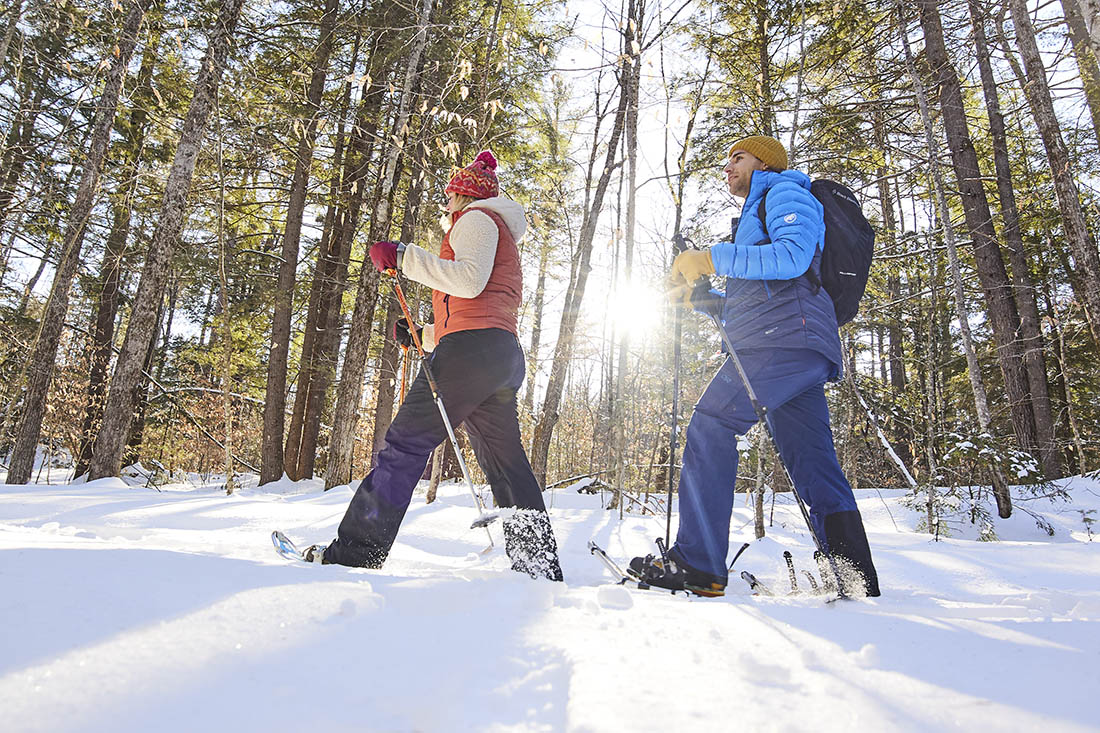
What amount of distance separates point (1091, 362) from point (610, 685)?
54.8ft

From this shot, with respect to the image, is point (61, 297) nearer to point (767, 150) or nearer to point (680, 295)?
point (680, 295)

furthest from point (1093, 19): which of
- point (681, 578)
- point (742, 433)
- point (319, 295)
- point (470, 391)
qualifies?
point (319, 295)

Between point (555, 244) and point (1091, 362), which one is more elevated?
point (555, 244)

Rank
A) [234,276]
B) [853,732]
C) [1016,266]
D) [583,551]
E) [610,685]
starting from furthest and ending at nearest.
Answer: [234,276] → [1016,266] → [583,551] → [610,685] → [853,732]

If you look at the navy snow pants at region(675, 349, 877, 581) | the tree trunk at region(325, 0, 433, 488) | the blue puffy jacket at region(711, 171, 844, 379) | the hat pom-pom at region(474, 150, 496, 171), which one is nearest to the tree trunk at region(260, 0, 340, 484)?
the tree trunk at region(325, 0, 433, 488)

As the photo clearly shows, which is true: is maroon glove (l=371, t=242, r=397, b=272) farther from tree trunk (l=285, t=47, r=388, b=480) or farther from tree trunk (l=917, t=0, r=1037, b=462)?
tree trunk (l=285, t=47, r=388, b=480)

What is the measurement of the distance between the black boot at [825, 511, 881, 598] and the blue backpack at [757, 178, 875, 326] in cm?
89

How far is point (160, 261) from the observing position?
23.1 feet

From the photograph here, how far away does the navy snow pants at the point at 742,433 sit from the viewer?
93.0 inches

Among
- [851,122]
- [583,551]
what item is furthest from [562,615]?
[851,122]

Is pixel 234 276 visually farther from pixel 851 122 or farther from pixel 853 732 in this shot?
pixel 853 732

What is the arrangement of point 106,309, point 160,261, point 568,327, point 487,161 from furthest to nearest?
point 106,309, point 568,327, point 160,261, point 487,161

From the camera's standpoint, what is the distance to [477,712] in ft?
2.89

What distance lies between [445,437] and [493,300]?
65cm
